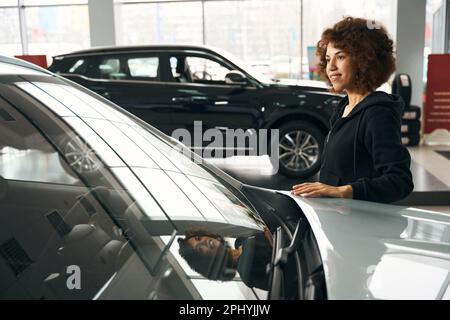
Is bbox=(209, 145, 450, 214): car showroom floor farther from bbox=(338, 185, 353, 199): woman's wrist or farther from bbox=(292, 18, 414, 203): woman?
bbox=(338, 185, 353, 199): woman's wrist

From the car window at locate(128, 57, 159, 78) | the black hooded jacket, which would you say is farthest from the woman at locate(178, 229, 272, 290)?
the car window at locate(128, 57, 159, 78)

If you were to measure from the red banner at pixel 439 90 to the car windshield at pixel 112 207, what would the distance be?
8.21m

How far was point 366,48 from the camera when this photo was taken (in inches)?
69.0

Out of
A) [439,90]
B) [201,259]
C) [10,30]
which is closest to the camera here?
[201,259]

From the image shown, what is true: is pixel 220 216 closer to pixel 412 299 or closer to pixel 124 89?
pixel 412 299

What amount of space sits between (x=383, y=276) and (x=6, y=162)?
50.4 inches

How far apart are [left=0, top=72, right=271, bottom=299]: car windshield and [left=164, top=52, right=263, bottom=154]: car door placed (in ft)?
13.5

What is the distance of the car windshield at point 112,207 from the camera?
3.31ft

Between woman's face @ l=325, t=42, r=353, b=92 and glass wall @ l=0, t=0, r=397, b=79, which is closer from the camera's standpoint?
woman's face @ l=325, t=42, r=353, b=92

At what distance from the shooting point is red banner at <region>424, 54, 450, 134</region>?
349 inches

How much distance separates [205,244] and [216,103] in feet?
15.9

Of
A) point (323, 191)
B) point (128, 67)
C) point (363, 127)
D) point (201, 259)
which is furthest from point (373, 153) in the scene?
point (128, 67)

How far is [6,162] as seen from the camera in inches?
66.4

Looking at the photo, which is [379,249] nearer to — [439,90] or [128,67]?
[128,67]
